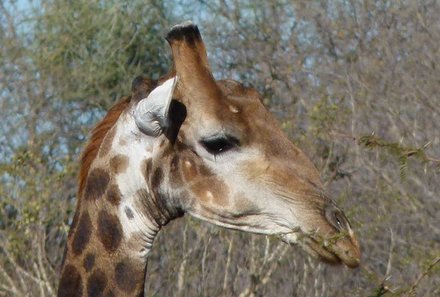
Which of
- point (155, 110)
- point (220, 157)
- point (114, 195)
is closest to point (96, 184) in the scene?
point (114, 195)

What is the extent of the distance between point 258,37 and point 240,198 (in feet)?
35.0

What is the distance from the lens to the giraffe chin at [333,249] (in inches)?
212

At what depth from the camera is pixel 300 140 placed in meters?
11.2

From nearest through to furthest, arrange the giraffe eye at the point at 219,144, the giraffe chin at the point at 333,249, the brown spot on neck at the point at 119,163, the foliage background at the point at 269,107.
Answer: the giraffe chin at the point at 333,249 < the giraffe eye at the point at 219,144 < the brown spot on neck at the point at 119,163 < the foliage background at the point at 269,107

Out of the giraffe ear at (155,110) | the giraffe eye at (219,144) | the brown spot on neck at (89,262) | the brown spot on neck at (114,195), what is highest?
the giraffe ear at (155,110)

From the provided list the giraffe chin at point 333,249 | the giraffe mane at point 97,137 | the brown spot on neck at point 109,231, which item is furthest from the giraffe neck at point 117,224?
the giraffe chin at point 333,249

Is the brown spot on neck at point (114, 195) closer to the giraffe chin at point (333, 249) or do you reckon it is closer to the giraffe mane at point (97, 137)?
the giraffe mane at point (97, 137)

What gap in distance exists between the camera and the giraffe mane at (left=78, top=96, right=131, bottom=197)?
5.96 m

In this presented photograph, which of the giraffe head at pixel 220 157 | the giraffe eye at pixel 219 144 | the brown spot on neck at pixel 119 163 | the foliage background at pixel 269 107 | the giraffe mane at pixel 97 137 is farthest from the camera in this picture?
the foliage background at pixel 269 107

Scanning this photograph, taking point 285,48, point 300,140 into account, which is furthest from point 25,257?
point 285,48

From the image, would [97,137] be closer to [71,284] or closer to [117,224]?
[117,224]

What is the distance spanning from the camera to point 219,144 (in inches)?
224

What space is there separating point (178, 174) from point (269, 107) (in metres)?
8.85

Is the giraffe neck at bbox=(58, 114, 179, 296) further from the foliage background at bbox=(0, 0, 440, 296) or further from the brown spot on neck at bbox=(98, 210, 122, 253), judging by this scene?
the foliage background at bbox=(0, 0, 440, 296)
